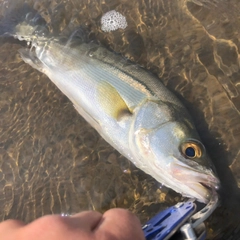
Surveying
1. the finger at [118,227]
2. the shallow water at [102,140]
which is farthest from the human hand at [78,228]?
the shallow water at [102,140]

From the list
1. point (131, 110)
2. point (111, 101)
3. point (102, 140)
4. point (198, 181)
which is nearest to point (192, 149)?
point (198, 181)

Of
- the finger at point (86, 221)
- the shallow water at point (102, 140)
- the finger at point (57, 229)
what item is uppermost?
the finger at point (57, 229)

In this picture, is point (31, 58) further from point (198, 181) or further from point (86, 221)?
point (86, 221)

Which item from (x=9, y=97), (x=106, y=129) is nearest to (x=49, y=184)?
(x=106, y=129)

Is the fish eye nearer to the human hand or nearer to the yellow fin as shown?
the yellow fin

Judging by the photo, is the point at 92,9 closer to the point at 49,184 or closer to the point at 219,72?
the point at 219,72

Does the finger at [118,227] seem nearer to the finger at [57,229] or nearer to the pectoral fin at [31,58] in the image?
the finger at [57,229]

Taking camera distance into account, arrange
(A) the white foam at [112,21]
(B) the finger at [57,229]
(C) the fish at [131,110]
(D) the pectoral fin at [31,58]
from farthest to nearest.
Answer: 1. (A) the white foam at [112,21]
2. (D) the pectoral fin at [31,58]
3. (C) the fish at [131,110]
4. (B) the finger at [57,229]
